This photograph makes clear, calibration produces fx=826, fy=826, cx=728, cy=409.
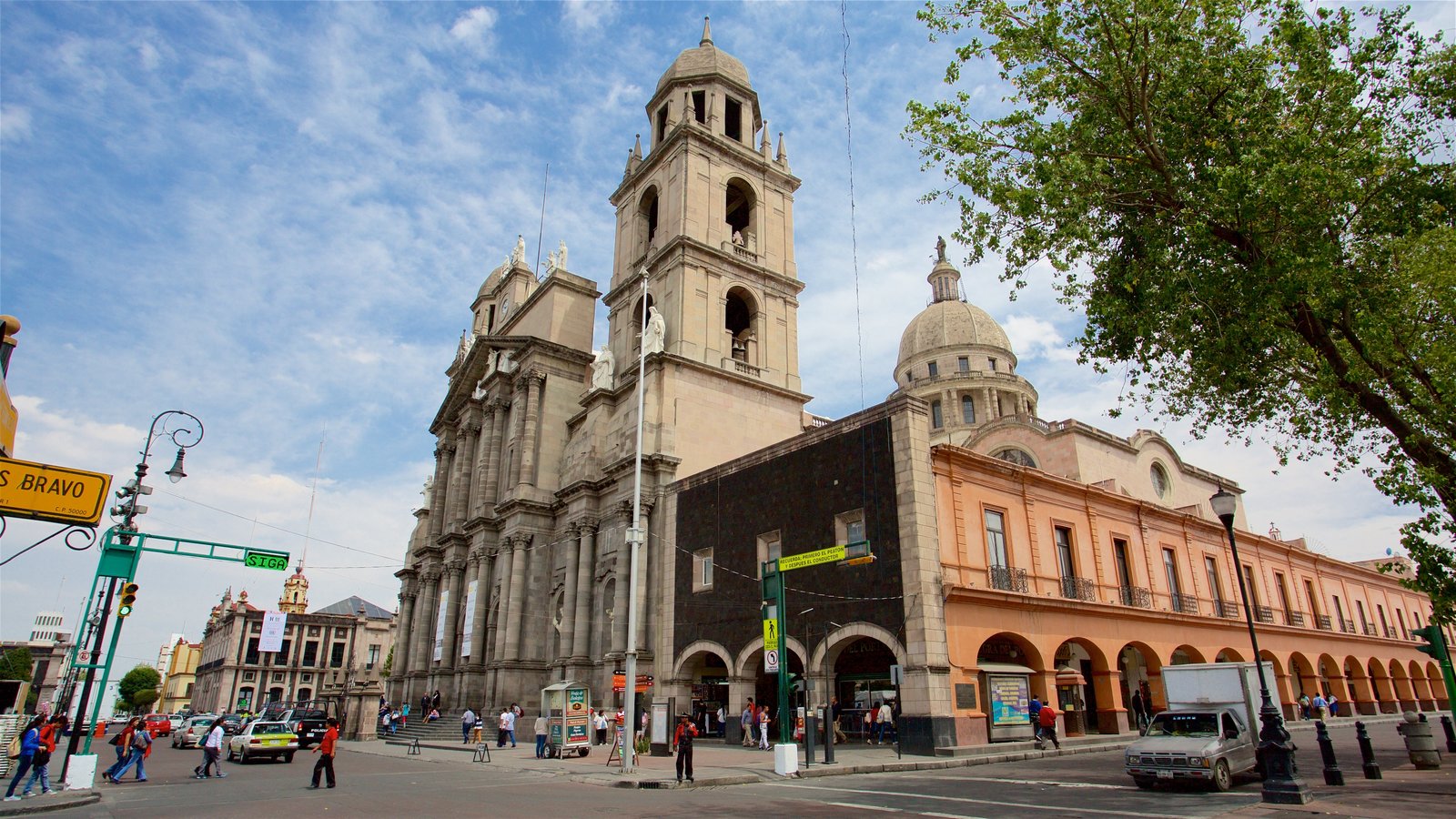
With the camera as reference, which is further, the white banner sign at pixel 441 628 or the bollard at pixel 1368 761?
the white banner sign at pixel 441 628

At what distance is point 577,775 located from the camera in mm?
19969

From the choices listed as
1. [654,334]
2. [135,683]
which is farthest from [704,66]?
[135,683]

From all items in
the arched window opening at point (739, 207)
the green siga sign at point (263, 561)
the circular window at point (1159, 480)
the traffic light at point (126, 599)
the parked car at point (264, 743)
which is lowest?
the parked car at point (264, 743)

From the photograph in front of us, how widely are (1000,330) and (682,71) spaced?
35379 millimetres

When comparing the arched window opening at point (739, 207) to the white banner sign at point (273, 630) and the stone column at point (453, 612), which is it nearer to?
the stone column at point (453, 612)

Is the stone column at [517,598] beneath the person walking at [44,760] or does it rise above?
above

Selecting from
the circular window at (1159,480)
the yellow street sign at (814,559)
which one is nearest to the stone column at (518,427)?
the yellow street sign at (814,559)

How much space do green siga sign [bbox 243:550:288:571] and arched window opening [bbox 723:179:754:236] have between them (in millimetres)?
28452

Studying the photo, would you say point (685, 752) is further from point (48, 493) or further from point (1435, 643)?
point (1435, 643)

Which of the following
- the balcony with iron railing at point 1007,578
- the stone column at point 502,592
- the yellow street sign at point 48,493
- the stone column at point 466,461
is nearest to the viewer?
the yellow street sign at point 48,493

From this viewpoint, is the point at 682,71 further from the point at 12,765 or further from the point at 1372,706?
the point at 1372,706

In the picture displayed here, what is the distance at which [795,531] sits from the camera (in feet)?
88.9

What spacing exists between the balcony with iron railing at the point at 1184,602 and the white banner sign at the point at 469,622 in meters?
32.3

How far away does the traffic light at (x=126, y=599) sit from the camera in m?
17.3
